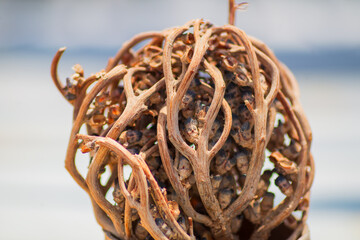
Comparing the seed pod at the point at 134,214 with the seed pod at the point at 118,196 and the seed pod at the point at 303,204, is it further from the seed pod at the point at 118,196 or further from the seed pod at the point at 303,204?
the seed pod at the point at 303,204

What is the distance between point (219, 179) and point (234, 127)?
75mm

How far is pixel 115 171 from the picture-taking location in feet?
2.36

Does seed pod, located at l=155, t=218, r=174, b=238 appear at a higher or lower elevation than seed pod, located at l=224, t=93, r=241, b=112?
lower

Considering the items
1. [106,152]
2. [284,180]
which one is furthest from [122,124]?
[284,180]

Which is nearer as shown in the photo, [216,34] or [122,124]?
[122,124]

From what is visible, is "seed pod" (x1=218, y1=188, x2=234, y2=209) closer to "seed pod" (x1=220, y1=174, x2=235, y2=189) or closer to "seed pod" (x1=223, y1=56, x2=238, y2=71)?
"seed pod" (x1=220, y1=174, x2=235, y2=189)

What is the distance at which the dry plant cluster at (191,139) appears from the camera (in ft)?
2.03

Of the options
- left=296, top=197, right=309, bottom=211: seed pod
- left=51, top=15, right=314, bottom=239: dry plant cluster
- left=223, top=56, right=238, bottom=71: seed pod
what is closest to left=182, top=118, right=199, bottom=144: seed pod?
left=51, top=15, right=314, bottom=239: dry plant cluster

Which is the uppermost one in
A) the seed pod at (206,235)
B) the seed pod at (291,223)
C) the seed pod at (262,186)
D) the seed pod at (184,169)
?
the seed pod at (184,169)

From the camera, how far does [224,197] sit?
67 cm

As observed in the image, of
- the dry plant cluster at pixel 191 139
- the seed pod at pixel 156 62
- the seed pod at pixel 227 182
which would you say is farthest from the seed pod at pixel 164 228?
the seed pod at pixel 156 62

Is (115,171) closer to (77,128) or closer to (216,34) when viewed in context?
(77,128)

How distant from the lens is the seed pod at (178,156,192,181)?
63 centimetres

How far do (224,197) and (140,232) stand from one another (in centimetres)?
13
